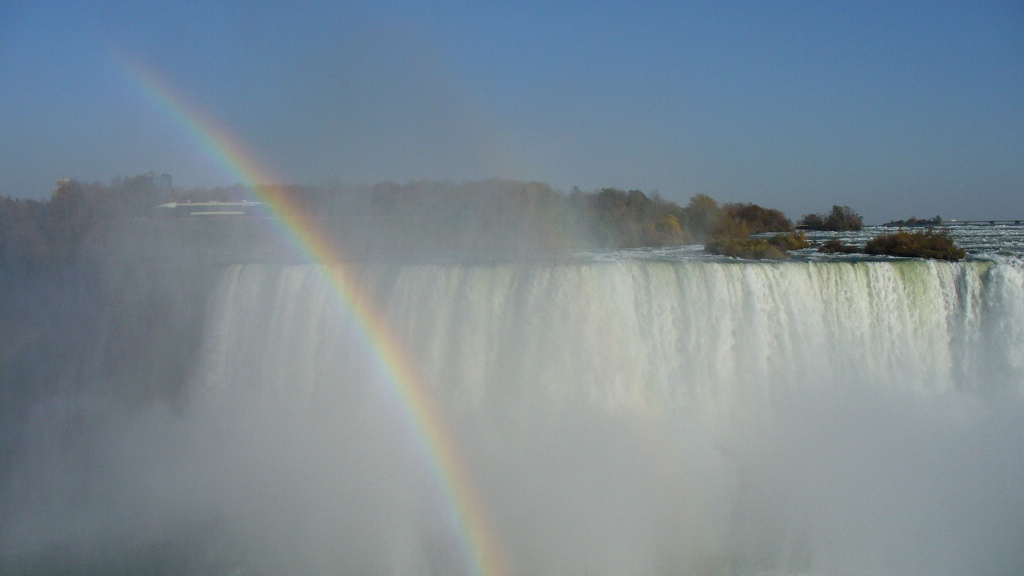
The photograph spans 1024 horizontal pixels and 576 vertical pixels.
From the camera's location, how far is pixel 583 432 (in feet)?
44.1

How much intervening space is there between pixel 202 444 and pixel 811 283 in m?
11.6

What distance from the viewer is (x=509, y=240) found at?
81.8 ft

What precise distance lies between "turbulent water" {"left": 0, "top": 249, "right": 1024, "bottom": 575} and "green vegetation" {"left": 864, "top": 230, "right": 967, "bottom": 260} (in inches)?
156

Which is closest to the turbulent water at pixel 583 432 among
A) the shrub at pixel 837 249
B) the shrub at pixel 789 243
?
the shrub at pixel 837 249

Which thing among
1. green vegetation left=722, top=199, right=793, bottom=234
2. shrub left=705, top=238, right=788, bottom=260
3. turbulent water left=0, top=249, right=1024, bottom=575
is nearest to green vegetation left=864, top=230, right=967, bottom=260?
shrub left=705, top=238, right=788, bottom=260

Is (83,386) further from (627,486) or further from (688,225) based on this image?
(688,225)

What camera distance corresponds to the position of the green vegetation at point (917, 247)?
2006 cm

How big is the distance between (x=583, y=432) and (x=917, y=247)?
12.7 meters

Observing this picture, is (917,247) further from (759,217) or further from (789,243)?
(759,217)

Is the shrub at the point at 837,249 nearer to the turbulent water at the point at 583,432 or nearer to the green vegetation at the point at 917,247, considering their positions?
the green vegetation at the point at 917,247

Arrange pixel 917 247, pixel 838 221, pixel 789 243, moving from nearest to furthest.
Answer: pixel 917 247 < pixel 789 243 < pixel 838 221

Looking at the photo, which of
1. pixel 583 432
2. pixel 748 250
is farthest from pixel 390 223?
pixel 583 432

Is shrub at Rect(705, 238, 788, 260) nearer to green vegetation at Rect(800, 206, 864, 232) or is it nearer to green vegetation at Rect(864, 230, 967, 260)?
green vegetation at Rect(864, 230, 967, 260)

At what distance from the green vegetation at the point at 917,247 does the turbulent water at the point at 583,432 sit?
156 inches
